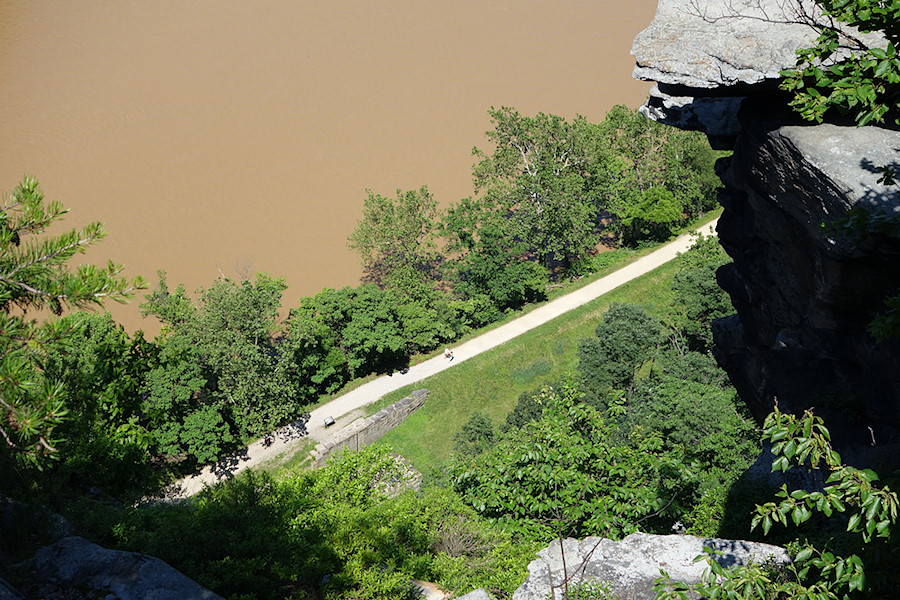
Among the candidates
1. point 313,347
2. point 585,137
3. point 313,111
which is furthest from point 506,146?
point 313,111

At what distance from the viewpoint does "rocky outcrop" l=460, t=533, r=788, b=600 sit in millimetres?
9891

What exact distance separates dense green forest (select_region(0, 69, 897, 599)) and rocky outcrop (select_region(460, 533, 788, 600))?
538mm

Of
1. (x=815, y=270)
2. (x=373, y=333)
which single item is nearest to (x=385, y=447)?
(x=815, y=270)

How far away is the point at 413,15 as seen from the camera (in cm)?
7794

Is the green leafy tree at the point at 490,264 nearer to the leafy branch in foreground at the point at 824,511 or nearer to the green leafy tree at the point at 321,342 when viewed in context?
the green leafy tree at the point at 321,342

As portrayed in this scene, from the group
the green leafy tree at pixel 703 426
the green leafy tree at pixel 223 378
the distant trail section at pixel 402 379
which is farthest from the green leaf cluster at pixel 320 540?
the distant trail section at pixel 402 379

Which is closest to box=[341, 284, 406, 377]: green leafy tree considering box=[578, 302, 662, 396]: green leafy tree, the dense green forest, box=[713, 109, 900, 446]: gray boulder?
the dense green forest

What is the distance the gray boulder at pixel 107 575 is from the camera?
962 cm

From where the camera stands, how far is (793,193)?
11.9 metres

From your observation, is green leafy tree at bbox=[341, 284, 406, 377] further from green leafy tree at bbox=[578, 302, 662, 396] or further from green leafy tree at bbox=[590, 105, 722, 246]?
green leafy tree at bbox=[590, 105, 722, 246]

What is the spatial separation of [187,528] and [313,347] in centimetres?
2264

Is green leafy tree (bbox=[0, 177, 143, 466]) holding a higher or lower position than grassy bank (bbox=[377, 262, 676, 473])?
higher

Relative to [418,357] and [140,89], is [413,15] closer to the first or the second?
[140,89]

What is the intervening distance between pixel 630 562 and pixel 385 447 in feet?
19.3
